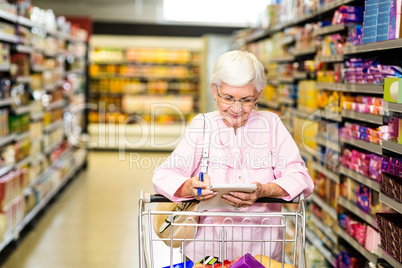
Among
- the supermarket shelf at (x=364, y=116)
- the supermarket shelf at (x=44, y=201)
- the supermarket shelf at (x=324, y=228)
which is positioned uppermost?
the supermarket shelf at (x=364, y=116)

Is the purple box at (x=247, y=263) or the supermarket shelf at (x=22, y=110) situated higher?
the supermarket shelf at (x=22, y=110)

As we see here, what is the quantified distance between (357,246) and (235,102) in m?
1.70

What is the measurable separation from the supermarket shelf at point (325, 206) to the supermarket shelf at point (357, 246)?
143 millimetres

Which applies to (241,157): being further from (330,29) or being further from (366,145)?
(330,29)

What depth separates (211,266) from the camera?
2123mm

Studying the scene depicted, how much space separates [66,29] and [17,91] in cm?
321

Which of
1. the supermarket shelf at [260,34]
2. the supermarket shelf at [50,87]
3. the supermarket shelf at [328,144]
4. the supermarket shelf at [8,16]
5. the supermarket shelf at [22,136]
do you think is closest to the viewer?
the supermarket shelf at [328,144]

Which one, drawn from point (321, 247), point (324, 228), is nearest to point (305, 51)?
point (324, 228)

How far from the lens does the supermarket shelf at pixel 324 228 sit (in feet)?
13.1

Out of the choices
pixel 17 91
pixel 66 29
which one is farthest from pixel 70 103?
pixel 17 91

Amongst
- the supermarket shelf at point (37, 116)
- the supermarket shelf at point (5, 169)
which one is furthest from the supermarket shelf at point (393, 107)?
the supermarket shelf at point (37, 116)

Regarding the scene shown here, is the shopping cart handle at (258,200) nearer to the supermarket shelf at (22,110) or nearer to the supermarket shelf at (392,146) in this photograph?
the supermarket shelf at (392,146)

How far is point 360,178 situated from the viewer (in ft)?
11.1

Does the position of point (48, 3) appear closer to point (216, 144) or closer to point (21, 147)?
point (21, 147)
